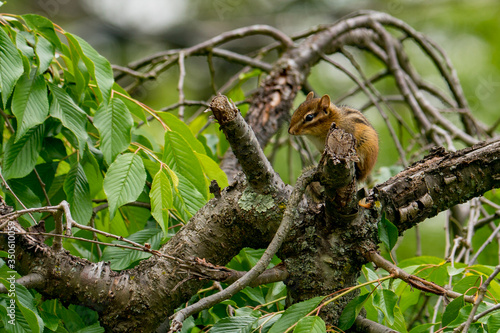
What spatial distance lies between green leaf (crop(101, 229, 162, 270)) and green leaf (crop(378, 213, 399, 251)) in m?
0.89

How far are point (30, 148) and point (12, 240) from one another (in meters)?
0.44

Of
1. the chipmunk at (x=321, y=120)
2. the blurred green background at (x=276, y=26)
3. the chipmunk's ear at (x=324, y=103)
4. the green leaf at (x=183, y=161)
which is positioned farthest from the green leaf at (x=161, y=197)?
the blurred green background at (x=276, y=26)

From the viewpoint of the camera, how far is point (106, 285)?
6.24 ft

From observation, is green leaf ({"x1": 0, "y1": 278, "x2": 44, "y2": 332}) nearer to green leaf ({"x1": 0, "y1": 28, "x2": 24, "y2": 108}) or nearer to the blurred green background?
green leaf ({"x1": 0, "y1": 28, "x2": 24, "y2": 108})

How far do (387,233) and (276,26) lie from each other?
632 centimetres

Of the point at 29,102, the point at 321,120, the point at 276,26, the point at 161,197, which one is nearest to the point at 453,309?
the point at 161,197

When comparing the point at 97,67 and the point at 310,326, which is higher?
the point at 97,67

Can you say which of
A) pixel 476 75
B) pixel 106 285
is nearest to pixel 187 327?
pixel 106 285

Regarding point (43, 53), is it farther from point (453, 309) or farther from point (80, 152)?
point (453, 309)

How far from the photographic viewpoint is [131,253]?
210cm

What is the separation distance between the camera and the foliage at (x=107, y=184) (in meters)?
1.82

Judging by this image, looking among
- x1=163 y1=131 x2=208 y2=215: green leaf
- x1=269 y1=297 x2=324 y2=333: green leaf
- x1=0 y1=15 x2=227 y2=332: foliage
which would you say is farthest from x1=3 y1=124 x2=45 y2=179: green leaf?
x1=269 y1=297 x2=324 y2=333: green leaf

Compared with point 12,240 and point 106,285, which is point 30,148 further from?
point 106,285

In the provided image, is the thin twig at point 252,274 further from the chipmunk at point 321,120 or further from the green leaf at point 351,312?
the chipmunk at point 321,120
